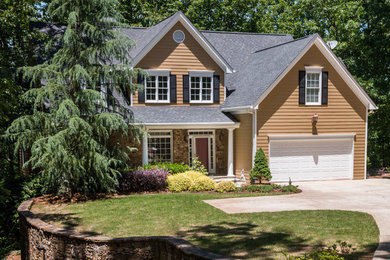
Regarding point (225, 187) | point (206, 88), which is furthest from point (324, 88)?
point (225, 187)

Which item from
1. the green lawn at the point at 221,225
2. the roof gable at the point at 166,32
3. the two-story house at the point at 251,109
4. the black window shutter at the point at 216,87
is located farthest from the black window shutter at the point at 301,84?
the green lawn at the point at 221,225

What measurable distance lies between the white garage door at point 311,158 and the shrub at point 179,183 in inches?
193

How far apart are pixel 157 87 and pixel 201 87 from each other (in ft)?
7.59

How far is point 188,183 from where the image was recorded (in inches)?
661

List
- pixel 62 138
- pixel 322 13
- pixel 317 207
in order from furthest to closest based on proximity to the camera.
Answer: pixel 322 13 < pixel 62 138 < pixel 317 207

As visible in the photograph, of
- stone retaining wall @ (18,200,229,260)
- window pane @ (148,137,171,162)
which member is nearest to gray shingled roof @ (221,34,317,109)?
window pane @ (148,137,171,162)

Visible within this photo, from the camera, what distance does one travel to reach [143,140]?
61.6 ft

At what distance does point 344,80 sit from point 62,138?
543 inches

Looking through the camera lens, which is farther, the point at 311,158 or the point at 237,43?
the point at 237,43

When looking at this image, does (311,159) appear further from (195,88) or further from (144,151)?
(144,151)

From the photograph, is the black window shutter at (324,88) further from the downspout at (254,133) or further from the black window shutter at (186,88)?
the black window shutter at (186,88)

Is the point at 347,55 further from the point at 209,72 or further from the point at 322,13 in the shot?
the point at 209,72

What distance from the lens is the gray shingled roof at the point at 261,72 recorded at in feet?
63.6

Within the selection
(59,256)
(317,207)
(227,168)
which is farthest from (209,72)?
(59,256)
